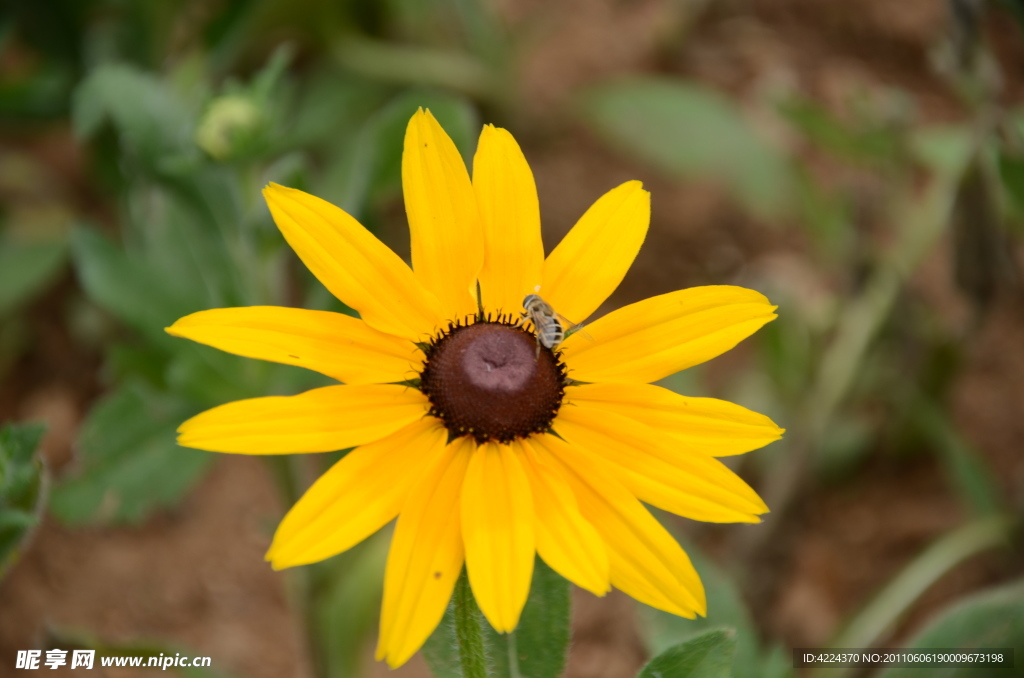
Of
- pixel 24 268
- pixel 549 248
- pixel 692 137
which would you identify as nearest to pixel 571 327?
pixel 549 248

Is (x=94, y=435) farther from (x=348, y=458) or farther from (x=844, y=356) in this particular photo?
(x=844, y=356)

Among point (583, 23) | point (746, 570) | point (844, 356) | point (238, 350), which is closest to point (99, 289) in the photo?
point (238, 350)

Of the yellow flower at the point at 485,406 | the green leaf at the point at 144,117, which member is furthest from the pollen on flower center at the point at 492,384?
the green leaf at the point at 144,117

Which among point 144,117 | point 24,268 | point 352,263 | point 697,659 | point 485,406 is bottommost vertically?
point 697,659

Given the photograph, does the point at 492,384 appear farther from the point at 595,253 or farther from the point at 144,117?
the point at 144,117

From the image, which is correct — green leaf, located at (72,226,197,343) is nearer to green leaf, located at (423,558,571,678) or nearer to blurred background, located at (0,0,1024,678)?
blurred background, located at (0,0,1024,678)

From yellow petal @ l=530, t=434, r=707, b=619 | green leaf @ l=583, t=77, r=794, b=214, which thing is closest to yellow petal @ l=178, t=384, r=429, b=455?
yellow petal @ l=530, t=434, r=707, b=619
